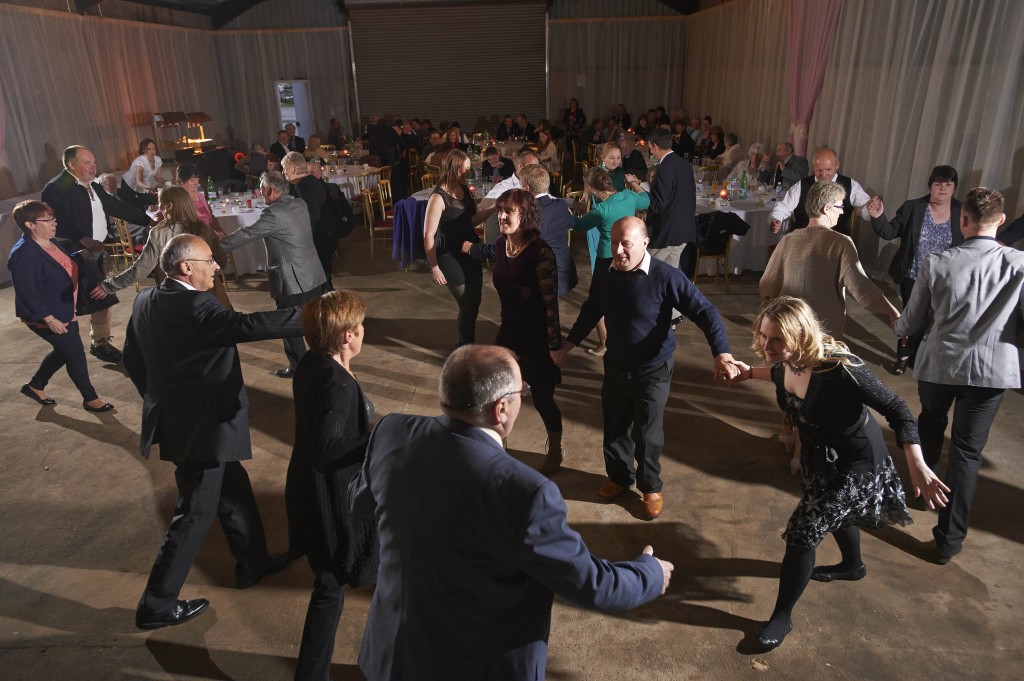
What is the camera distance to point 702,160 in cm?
1010

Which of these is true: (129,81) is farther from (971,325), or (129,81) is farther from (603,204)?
(971,325)

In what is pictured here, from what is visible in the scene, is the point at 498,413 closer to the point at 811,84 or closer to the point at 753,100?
the point at 811,84

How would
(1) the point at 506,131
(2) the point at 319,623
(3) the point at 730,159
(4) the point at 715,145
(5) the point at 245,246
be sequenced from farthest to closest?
(1) the point at 506,131, (4) the point at 715,145, (3) the point at 730,159, (5) the point at 245,246, (2) the point at 319,623

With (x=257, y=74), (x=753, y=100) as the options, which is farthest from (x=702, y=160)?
(x=257, y=74)

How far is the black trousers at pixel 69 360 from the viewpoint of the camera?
4.25 metres

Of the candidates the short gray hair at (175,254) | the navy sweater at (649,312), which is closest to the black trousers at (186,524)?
the short gray hair at (175,254)

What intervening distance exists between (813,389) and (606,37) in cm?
1653

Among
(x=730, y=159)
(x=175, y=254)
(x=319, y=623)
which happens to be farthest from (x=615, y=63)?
(x=319, y=623)

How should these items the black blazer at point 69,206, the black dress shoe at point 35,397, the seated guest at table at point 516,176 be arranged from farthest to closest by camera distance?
the seated guest at table at point 516,176, the black blazer at point 69,206, the black dress shoe at point 35,397

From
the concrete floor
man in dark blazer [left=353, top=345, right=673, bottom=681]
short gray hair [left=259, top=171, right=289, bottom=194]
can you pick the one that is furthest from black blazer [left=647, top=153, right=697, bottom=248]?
man in dark blazer [left=353, top=345, right=673, bottom=681]

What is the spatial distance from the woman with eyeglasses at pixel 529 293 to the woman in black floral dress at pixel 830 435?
48.5 inches

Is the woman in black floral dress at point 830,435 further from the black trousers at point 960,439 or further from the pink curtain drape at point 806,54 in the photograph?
the pink curtain drape at point 806,54

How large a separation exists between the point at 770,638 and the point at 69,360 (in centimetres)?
424

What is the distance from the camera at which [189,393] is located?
99.1 inches
